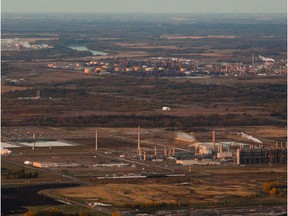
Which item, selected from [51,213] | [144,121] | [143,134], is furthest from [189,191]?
[144,121]

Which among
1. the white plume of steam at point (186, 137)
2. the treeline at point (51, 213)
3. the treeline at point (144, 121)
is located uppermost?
the treeline at point (51, 213)

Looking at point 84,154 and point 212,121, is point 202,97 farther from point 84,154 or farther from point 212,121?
point 84,154

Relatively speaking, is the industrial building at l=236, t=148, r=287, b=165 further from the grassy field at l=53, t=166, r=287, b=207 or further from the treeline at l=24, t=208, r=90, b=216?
the treeline at l=24, t=208, r=90, b=216

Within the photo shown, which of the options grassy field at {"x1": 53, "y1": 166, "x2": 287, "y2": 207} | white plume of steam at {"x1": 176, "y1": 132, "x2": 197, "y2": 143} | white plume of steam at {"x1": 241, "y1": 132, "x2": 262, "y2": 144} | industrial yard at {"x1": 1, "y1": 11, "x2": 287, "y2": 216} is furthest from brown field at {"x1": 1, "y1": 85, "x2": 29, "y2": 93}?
grassy field at {"x1": 53, "y1": 166, "x2": 287, "y2": 207}

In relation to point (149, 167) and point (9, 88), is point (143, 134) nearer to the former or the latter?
point (149, 167)

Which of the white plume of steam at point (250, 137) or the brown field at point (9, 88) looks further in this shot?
the brown field at point (9, 88)

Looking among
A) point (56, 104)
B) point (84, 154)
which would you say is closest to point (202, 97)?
point (56, 104)

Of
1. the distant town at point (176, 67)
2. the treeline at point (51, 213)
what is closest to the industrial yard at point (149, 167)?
the treeline at point (51, 213)

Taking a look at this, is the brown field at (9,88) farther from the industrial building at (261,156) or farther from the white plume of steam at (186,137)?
the industrial building at (261,156)
